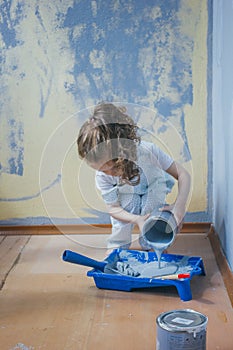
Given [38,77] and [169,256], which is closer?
[169,256]

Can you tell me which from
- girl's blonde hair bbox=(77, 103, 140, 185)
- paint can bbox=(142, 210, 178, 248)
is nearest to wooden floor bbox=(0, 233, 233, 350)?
paint can bbox=(142, 210, 178, 248)

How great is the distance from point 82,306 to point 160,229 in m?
0.38

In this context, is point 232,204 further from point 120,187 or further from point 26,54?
point 26,54

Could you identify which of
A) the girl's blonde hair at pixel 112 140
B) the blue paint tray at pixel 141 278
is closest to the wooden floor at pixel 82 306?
the blue paint tray at pixel 141 278

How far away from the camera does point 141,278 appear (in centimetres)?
152

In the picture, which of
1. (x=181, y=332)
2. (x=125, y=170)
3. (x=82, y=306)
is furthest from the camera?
(x=125, y=170)

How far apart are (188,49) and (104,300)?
1062mm

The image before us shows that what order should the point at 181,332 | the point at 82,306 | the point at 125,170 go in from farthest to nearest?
the point at 125,170
the point at 82,306
the point at 181,332

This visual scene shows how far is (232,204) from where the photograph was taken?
1.68 meters

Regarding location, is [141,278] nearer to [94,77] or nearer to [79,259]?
[79,259]

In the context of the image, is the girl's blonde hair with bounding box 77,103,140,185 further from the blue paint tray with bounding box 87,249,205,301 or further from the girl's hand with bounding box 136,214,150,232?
the blue paint tray with bounding box 87,249,205,301

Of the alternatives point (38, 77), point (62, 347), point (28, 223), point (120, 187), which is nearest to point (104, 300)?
point (62, 347)

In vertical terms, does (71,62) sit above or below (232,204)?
above

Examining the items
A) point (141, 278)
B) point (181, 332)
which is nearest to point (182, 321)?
point (181, 332)
